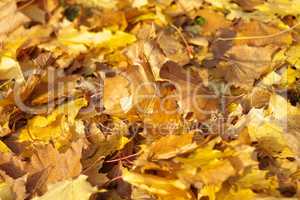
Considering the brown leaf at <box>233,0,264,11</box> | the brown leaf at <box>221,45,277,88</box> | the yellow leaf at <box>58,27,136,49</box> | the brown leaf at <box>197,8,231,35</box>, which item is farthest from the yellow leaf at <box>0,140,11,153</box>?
the brown leaf at <box>233,0,264,11</box>

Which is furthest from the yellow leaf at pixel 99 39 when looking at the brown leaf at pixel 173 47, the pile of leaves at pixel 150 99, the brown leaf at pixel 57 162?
the brown leaf at pixel 57 162

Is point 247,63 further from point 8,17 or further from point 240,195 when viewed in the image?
point 8,17

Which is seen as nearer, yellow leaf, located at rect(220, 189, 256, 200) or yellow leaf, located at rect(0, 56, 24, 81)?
yellow leaf, located at rect(220, 189, 256, 200)

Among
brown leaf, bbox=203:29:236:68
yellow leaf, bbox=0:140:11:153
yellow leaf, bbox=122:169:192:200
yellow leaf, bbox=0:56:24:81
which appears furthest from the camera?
brown leaf, bbox=203:29:236:68

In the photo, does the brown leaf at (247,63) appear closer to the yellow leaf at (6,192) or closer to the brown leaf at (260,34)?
the brown leaf at (260,34)

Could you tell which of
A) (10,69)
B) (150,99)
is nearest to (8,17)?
(10,69)

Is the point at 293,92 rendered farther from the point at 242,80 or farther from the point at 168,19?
the point at 168,19

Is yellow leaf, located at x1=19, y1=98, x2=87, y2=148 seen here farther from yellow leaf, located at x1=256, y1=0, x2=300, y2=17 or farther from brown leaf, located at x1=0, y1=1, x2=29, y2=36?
yellow leaf, located at x1=256, y1=0, x2=300, y2=17

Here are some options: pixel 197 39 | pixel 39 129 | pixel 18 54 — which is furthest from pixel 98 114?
pixel 197 39
